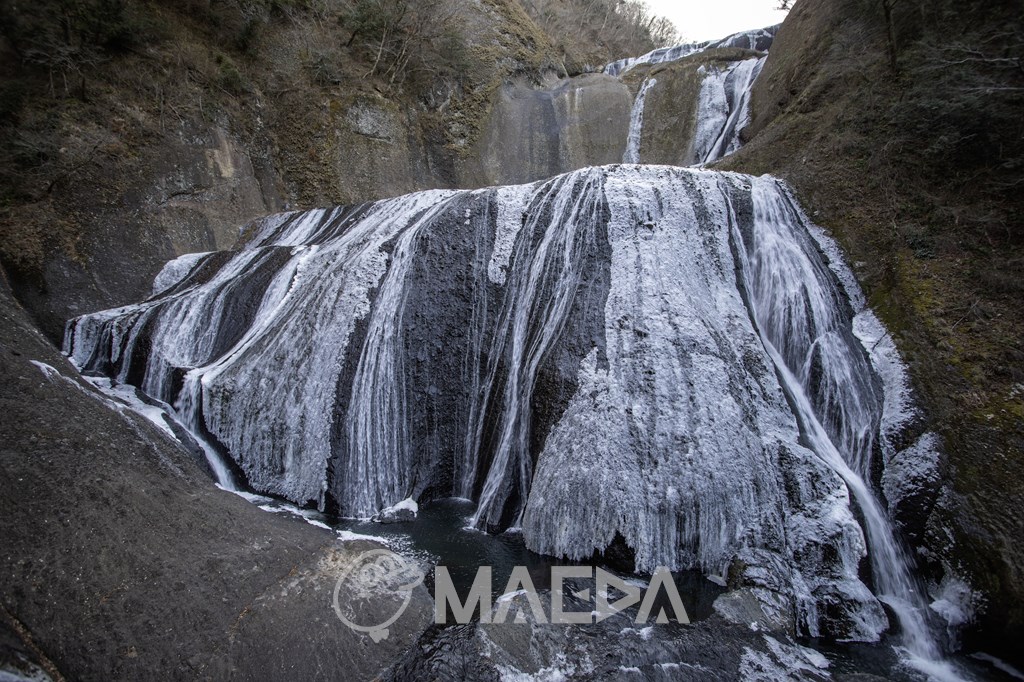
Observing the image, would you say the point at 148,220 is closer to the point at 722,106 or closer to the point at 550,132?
the point at 550,132

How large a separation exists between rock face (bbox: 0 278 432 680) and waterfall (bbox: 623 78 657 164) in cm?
1516

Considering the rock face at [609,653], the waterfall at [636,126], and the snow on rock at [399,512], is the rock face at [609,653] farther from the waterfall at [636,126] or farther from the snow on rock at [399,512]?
the waterfall at [636,126]

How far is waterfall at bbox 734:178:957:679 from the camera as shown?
480cm

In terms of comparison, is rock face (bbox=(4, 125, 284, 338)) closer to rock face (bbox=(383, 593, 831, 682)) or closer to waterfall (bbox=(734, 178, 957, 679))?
rock face (bbox=(383, 593, 831, 682))

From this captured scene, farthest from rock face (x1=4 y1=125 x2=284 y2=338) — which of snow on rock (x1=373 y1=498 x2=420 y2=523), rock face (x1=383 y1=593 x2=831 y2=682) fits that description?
rock face (x1=383 y1=593 x2=831 y2=682)

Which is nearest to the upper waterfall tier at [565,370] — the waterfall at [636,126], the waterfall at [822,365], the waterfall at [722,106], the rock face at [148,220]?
the waterfall at [822,365]

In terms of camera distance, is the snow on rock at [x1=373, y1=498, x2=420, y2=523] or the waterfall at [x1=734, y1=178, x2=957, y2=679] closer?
the waterfall at [x1=734, y1=178, x2=957, y2=679]

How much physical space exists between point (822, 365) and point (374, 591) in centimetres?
555

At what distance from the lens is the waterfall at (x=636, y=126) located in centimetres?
1638

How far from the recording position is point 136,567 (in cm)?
350

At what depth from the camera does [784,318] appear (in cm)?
661

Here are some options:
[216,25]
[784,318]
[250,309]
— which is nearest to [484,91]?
[216,25]

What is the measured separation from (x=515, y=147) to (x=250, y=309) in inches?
449

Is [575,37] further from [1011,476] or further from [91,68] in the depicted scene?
[1011,476]
